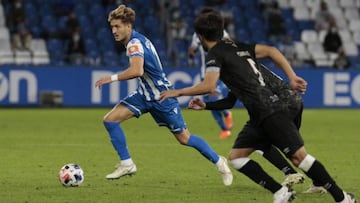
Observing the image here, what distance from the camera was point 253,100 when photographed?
8430mm

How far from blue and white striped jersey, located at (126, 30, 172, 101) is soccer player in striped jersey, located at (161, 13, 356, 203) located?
222 cm

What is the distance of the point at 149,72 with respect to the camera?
1085cm

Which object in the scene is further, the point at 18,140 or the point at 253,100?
the point at 18,140

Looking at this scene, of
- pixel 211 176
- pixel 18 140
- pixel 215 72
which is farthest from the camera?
pixel 18 140

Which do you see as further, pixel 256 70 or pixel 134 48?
pixel 134 48

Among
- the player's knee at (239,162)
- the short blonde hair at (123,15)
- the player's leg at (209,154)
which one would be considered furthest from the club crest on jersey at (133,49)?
the player's knee at (239,162)

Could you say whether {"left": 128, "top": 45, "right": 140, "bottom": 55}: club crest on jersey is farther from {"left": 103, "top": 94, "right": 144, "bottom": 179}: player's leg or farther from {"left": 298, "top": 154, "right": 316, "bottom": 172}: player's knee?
{"left": 298, "top": 154, "right": 316, "bottom": 172}: player's knee

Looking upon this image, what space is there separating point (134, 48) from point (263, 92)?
2511 mm

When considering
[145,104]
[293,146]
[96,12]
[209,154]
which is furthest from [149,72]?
[96,12]

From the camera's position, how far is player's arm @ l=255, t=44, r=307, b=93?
321 inches

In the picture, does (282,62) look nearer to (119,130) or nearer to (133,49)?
(133,49)

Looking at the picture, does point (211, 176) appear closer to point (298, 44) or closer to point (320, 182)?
point (320, 182)

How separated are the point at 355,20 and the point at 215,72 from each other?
76.4 feet

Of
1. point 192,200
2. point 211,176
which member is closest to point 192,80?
point 211,176
